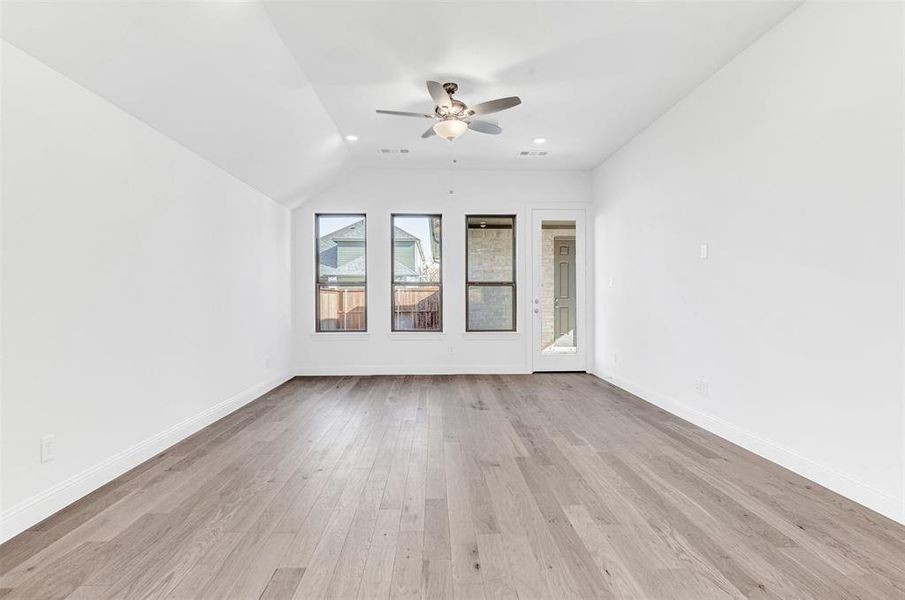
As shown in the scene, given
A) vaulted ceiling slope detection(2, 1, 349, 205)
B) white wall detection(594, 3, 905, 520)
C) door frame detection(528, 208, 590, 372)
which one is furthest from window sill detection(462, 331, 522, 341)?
vaulted ceiling slope detection(2, 1, 349, 205)

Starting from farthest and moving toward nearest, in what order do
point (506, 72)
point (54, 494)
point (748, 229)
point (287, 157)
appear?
1. point (287, 157)
2. point (506, 72)
3. point (748, 229)
4. point (54, 494)

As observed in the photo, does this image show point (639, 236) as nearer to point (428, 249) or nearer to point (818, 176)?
point (818, 176)

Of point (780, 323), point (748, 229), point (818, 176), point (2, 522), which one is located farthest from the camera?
point (748, 229)

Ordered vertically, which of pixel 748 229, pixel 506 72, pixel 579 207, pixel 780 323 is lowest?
pixel 780 323

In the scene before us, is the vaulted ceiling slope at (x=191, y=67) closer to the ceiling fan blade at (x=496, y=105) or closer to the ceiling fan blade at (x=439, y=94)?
the ceiling fan blade at (x=439, y=94)

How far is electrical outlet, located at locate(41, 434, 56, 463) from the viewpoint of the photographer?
6.46 feet

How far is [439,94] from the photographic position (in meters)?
3.04

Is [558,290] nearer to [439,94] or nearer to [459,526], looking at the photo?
[439,94]

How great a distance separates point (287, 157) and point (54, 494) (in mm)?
3219

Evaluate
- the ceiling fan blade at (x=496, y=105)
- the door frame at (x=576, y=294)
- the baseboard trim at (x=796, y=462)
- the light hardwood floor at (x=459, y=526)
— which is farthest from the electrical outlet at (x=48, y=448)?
the door frame at (x=576, y=294)

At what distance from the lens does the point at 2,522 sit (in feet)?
5.77

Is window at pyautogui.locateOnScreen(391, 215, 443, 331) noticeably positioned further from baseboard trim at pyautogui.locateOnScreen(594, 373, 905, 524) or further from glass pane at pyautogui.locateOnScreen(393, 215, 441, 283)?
baseboard trim at pyautogui.locateOnScreen(594, 373, 905, 524)

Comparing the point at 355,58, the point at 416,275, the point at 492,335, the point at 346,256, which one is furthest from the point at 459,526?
the point at 346,256

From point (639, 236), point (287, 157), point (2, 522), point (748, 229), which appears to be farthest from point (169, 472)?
point (639, 236)
